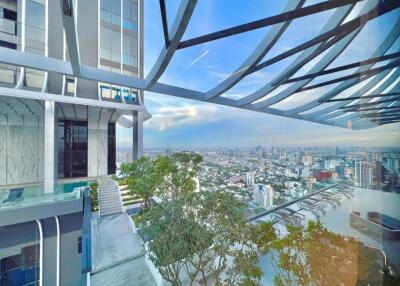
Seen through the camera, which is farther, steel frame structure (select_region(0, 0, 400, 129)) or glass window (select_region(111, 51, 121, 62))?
glass window (select_region(111, 51, 121, 62))

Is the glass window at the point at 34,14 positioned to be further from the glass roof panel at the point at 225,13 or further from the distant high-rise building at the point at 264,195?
the distant high-rise building at the point at 264,195

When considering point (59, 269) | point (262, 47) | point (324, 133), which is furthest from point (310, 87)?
point (59, 269)

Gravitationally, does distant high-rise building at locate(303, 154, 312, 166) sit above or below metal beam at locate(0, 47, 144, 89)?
below

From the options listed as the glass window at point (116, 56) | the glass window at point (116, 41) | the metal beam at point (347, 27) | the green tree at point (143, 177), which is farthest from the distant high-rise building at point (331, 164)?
the glass window at point (116, 41)

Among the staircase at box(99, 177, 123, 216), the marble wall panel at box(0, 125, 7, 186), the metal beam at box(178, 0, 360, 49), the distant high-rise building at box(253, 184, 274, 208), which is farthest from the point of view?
the marble wall panel at box(0, 125, 7, 186)

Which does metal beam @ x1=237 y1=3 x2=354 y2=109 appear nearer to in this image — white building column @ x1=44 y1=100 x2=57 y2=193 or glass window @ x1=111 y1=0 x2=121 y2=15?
white building column @ x1=44 y1=100 x2=57 y2=193

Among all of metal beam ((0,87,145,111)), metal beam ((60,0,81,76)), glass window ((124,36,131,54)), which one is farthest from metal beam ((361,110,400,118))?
glass window ((124,36,131,54))

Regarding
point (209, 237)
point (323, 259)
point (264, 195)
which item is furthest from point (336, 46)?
point (209, 237)

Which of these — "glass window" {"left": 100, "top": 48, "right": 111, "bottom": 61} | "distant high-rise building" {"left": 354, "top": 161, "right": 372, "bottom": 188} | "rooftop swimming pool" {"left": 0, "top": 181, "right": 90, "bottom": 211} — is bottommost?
"rooftop swimming pool" {"left": 0, "top": 181, "right": 90, "bottom": 211}
